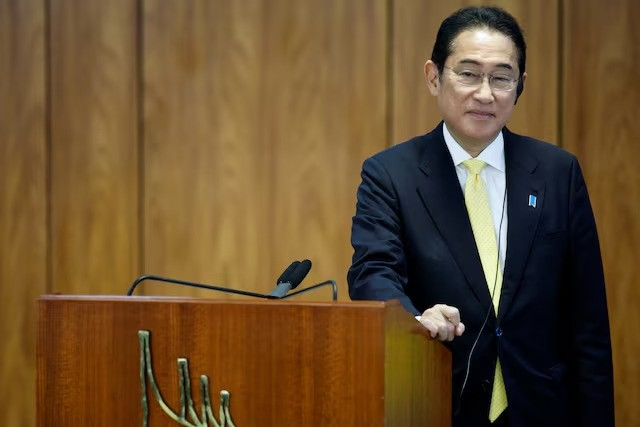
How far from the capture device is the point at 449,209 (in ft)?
5.93

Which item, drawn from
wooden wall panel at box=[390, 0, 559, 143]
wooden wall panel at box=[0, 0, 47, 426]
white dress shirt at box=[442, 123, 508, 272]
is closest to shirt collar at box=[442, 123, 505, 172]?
white dress shirt at box=[442, 123, 508, 272]

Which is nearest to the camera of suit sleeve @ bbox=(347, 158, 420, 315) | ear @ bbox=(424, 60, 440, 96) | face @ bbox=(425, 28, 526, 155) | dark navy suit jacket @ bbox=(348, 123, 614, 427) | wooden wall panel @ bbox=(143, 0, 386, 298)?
suit sleeve @ bbox=(347, 158, 420, 315)

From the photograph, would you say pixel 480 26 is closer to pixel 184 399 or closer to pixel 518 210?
pixel 518 210

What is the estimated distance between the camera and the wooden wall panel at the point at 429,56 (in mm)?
2986

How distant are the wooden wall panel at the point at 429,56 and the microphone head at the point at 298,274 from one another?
1.61m

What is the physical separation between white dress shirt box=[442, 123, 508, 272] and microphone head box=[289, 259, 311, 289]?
Result: 0.48 metres

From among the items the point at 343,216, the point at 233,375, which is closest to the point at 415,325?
the point at 233,375

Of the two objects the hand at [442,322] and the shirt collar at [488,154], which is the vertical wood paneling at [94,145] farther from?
the hand at [442,322]

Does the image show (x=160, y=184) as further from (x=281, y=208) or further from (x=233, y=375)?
(x=233, y=375)

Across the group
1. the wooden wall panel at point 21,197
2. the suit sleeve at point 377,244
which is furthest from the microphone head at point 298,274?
the wooden wall panel at point 21,197

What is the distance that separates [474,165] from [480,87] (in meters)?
0.16

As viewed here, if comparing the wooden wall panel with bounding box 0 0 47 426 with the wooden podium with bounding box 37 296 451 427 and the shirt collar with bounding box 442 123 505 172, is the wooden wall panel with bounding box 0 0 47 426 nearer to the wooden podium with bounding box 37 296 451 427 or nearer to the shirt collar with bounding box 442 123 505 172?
the shirt collar with bounding box 442 123 505 172

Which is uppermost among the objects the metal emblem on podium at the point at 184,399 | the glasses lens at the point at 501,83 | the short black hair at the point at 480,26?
the short black hair at the point at 480,26

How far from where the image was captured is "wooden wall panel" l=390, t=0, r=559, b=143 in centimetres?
299
